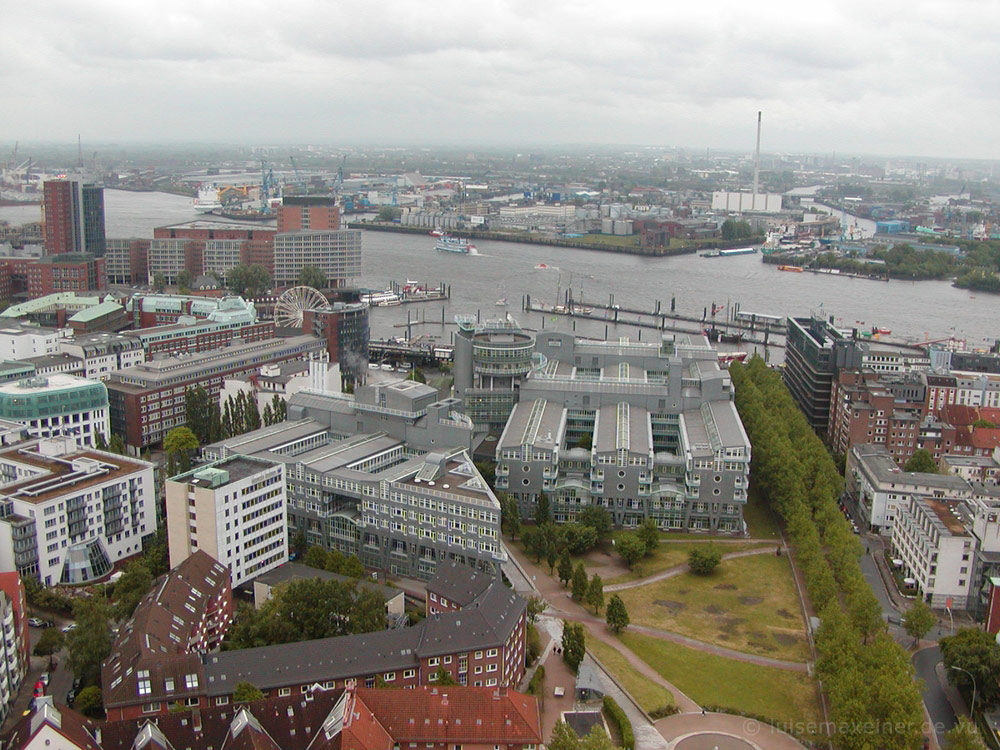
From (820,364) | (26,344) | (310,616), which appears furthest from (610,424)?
(26,344)

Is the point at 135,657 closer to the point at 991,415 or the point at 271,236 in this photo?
the point at 991,415

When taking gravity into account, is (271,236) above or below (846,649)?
above

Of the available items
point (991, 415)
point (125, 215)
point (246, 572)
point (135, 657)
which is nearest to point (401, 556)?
point (246, 572)

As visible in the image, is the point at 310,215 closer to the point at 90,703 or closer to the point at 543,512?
the point at 543,512

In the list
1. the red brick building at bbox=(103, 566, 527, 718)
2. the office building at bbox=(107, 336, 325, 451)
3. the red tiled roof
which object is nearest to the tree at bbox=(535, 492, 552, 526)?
the red brick building at bbox=(103, 566, 527, 718)

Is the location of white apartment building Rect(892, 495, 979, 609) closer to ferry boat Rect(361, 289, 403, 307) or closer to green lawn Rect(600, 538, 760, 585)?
green lawn Rect(600, 538, 760, 585)

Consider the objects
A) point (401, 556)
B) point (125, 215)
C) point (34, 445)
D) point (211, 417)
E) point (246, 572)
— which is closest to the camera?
point (246, 572)
